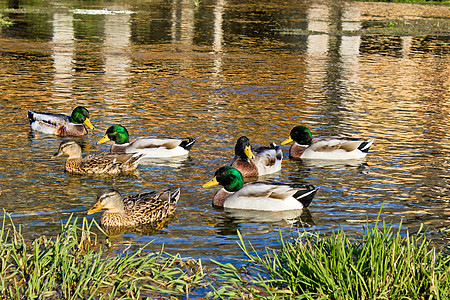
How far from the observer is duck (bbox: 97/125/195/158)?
12711 millimetres

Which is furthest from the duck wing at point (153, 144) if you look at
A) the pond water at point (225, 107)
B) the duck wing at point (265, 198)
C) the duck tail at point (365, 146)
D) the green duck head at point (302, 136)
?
the duck tail at point (365, 146)

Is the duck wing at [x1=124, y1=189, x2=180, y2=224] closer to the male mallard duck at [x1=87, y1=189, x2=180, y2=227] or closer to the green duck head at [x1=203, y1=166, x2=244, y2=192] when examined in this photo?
the male mallard duck at [x1=87, y1=189, x2=180, y2=227]

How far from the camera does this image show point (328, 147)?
1320 cm

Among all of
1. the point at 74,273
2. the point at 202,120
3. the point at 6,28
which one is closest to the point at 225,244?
the point at 74,273

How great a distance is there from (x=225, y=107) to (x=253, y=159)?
19.6 ft

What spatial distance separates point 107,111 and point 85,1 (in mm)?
40288

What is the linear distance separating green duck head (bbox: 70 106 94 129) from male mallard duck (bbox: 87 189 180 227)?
19.4 ft

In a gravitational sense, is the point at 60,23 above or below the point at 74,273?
above

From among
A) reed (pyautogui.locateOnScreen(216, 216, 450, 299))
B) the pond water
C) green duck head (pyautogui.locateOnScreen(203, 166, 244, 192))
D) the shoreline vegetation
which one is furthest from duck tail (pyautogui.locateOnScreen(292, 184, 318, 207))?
reed (pyautogui.locateOnScreen(216, 216, 450, 299))

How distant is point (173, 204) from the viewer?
930cm

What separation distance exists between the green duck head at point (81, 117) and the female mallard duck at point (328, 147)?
4777 mm

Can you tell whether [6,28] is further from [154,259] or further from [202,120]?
[154,259]

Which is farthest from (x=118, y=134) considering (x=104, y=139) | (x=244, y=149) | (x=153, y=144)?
(x=244, y=149)

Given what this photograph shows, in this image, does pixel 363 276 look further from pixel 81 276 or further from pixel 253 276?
pixel 81 276
